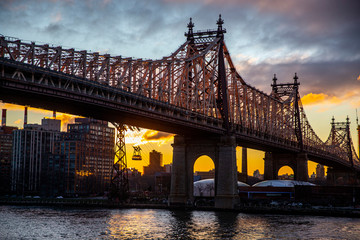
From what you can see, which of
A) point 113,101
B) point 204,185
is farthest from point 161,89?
point 204,185

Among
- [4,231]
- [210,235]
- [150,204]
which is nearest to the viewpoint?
[210,235]

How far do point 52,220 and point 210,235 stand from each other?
91.3ft

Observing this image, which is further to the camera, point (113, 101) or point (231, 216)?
point (231, 216)

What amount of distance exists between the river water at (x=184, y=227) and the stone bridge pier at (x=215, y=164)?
814 centimetres

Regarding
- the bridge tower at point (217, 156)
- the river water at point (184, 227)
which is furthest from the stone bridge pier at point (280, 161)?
the river water at point (184, 227)

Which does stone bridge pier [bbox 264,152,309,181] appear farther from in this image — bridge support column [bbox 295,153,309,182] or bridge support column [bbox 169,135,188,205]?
bridge support column [bbox 169,135,188,205]

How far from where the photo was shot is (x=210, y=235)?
52094 millimetres

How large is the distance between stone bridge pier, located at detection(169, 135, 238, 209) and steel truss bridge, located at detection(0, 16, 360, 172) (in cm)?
310

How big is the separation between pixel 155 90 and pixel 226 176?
1908 centimetres

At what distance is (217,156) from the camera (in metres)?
85.9

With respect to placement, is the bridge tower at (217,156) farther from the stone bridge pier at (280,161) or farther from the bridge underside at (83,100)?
the stone bridge pier at (280,161)

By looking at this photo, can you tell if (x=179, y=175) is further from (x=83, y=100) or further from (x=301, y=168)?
(x=301, y=168)

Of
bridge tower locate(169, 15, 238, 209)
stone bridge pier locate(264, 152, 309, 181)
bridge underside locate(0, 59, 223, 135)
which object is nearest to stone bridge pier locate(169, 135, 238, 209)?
bridge tower locate(169, 15, 238, 209)

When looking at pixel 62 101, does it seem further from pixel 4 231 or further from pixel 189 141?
pixel 189 141
